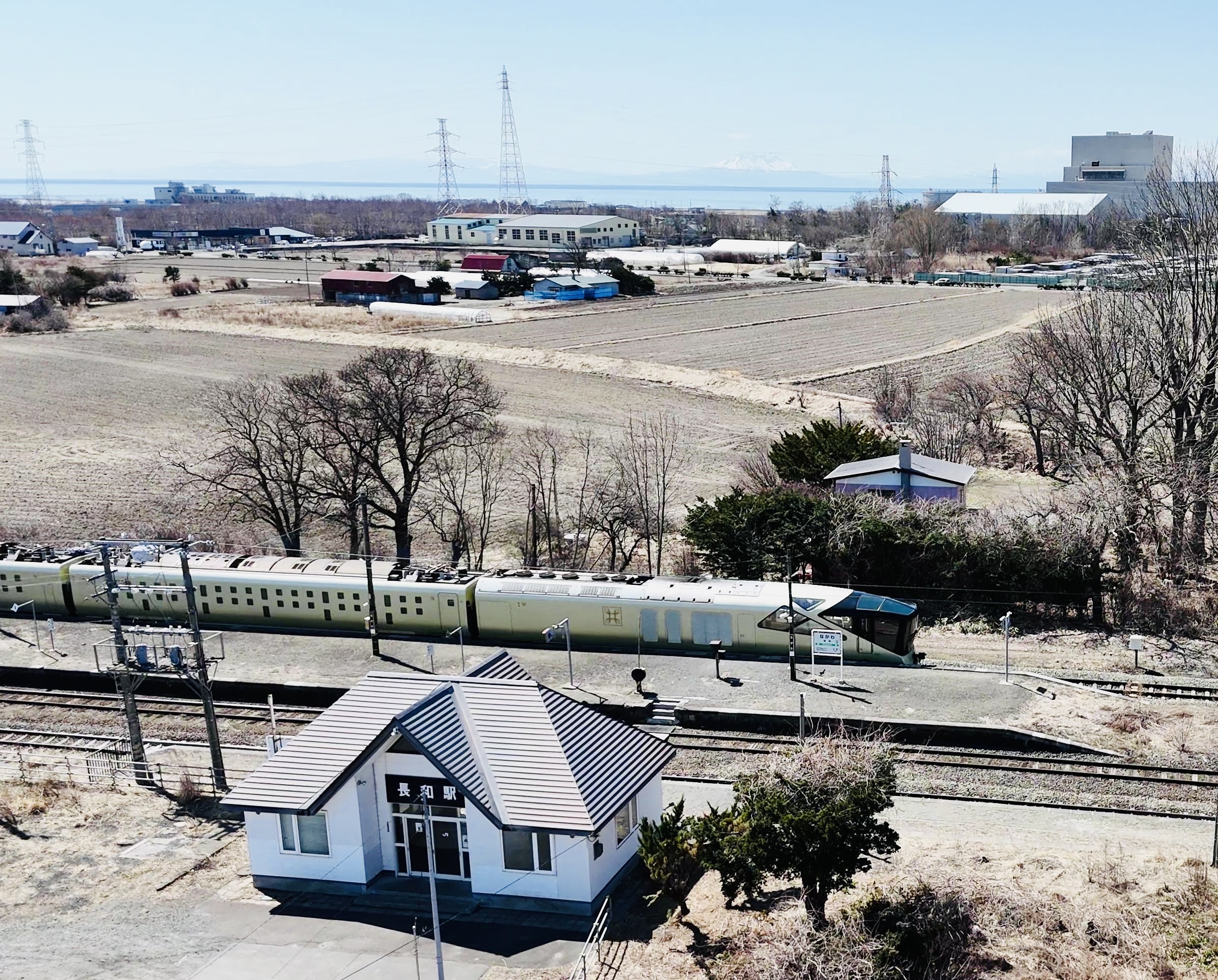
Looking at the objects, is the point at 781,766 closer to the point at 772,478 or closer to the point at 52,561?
the point at 772,478

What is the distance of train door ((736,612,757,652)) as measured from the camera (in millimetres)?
31234

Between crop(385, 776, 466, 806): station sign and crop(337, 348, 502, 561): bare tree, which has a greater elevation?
crop(337, 348, 502, 561): bare tree

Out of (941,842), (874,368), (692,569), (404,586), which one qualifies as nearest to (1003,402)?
(874,368)

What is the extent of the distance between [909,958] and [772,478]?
25554mm

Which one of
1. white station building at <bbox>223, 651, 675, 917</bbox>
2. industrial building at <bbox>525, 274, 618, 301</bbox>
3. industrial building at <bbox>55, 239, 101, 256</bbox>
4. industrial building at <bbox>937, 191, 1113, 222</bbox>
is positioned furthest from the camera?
industrial building at <bbox>55, 239, 101, 256</bbox>

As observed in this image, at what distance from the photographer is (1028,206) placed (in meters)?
170

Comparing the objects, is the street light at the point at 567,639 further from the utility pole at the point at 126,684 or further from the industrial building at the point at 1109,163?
the industrial building at the point at 1109,163

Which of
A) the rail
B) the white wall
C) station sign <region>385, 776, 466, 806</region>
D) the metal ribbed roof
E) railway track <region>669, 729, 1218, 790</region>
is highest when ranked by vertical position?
the metal ribbed roof

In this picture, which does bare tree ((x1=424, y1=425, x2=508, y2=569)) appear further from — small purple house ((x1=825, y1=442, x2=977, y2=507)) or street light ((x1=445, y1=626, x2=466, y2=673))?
small purple house ((x1=825, y1=442, x2=977, y2=507))

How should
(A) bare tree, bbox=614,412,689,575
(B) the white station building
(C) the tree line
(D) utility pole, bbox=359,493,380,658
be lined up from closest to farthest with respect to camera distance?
1. (B) the white station building
2. (D) utility pole, bbox=359,493,380,658
3. (C) the tree line
4. (A) bare tree, bbox=614,412,689,575

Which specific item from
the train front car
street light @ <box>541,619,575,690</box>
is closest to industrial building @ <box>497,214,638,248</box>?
the train front car

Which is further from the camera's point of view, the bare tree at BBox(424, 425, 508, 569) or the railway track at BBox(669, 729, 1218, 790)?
the bare tree at BBox(424, 425, 508, 569)

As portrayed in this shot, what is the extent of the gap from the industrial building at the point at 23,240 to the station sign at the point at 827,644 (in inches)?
7347

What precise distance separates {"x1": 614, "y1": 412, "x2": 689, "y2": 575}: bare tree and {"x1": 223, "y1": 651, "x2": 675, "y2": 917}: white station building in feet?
50.3
